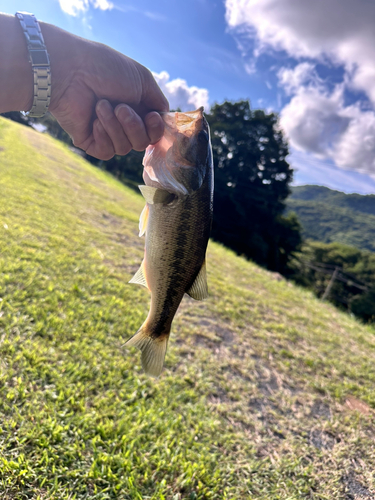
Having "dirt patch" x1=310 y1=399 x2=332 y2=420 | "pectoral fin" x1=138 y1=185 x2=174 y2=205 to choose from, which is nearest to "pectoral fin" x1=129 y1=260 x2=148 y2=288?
"pectoral fin" x1=138 y1=185 x2=174 y2=205

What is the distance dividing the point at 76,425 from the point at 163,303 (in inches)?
51.2

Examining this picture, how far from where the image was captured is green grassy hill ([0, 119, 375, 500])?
2059 mm

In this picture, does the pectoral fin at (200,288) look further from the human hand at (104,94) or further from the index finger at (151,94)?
the index finger at (151,94)

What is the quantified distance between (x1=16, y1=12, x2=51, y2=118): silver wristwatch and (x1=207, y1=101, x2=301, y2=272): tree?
77.4 feet

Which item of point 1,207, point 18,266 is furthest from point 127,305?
point 1,207

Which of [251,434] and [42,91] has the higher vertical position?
[42,91]

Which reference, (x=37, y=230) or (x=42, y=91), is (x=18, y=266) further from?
(x=42, y=91)

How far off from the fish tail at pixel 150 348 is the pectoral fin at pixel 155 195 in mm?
745

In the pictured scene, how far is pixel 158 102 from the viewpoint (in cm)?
206

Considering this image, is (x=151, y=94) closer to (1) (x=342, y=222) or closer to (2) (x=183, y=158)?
(2) (x=183, y=158)

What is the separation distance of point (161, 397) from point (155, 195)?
81.0 inches

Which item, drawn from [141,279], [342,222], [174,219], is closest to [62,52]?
[174,219]

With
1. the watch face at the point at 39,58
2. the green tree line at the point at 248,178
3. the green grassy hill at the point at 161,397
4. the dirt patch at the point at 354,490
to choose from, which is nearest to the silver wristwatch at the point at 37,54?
the watch face at the point at 39,58

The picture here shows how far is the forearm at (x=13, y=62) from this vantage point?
176cm
